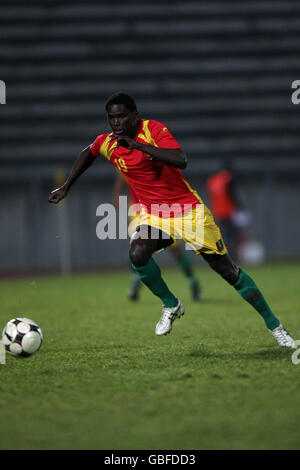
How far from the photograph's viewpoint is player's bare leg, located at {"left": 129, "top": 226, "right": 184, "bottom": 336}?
5379 millimetres

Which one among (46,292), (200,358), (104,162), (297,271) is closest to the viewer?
(200,358)

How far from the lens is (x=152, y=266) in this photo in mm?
5516

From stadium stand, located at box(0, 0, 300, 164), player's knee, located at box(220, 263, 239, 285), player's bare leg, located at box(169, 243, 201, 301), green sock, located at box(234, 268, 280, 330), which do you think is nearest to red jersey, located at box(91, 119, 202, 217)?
player's knee, located at box(220, 263, 239, 285)

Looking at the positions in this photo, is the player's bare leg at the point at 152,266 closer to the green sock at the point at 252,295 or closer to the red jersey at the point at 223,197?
the green sock at the point at 252,295

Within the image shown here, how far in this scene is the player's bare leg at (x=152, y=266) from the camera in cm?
538

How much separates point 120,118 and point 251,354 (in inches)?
77.7

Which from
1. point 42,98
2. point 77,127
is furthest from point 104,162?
point 42,98

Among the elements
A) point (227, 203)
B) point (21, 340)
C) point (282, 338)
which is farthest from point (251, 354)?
point (227, 203)

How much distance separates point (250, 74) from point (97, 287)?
8.81 metres

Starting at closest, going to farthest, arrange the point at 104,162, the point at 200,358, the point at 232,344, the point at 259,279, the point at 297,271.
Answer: the point at 200,358
the point at 232,344
the point at 259,279
the point at 297,271
the point at 104,162

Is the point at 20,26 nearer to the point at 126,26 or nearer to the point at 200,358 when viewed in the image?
the point at 126,26

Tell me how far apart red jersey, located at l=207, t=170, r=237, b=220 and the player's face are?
918 cm

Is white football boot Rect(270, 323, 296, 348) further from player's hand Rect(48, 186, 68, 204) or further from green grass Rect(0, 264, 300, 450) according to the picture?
player's hand Rect(48, 186, 68, 204)

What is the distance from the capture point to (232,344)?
19.0 ft
